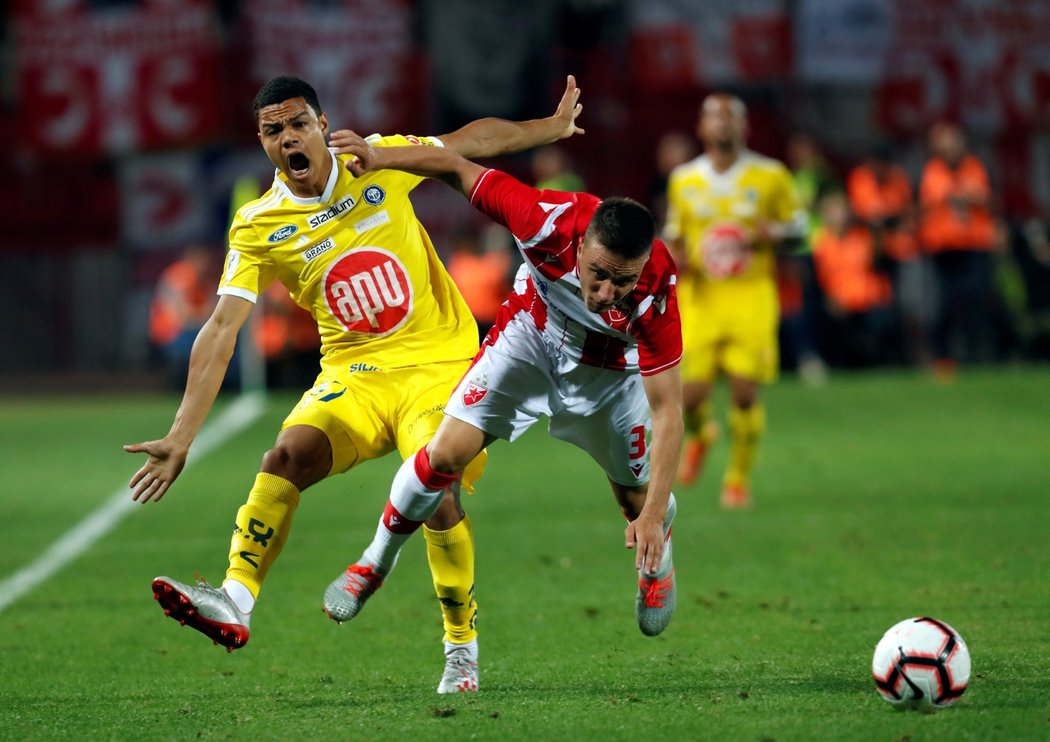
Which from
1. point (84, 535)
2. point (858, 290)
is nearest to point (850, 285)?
point (858, 290)

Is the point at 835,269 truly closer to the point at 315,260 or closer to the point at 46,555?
the point at 46,555

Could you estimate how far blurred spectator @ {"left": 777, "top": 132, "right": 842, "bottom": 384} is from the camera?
1977cm

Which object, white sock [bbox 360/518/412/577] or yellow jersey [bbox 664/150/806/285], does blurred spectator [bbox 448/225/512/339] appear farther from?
white sock [bbox 360/518/412/577]

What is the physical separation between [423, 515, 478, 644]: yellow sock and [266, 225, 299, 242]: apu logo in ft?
4.00

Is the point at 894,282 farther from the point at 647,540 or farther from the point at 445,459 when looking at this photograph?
the point at 647,540

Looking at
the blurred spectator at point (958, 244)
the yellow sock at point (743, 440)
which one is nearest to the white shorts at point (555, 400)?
the yellow sock at point (743, 440)

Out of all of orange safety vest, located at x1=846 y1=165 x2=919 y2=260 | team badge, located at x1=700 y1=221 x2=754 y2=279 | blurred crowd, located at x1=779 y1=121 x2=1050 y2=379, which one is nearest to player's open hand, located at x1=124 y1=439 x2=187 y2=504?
team badge, located at x1=700 y1=221 x2=754 y2=279

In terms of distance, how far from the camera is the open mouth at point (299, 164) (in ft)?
21.2

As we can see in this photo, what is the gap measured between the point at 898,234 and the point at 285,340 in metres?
7.33

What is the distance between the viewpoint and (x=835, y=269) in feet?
66.4

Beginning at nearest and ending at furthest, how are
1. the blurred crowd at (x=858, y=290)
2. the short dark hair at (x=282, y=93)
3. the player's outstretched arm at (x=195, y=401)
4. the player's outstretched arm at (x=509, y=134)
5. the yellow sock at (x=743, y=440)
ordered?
1. the player's outstretched arm at (x=195, y=401)
2. the short dark hair at (x=282, y=93)
3. the player's outstretched arm at (x=509, y=134)
4. the yellow sock at (x=743, y=440)
5. the blurred crowd at (x=858, y=290)

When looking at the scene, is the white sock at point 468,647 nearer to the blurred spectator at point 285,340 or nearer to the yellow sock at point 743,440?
the yellow sock at point 743,440

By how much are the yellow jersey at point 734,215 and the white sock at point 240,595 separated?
545cm

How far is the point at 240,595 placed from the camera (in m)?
6.03
